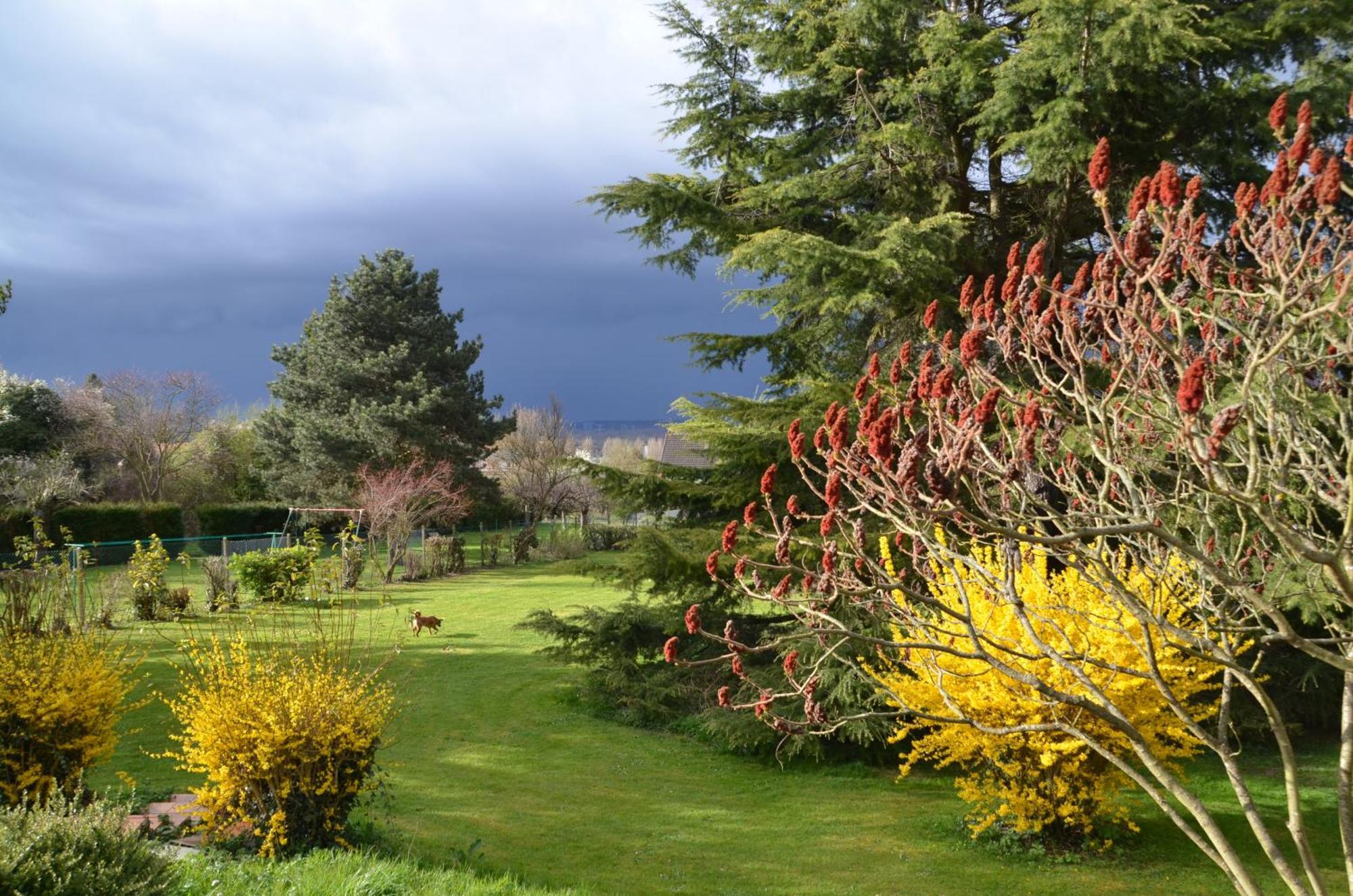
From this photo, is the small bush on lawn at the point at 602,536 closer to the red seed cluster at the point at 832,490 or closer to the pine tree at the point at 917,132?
the pine tree at the point at 917,132

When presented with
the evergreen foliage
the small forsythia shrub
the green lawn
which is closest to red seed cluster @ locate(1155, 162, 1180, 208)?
the green lawn

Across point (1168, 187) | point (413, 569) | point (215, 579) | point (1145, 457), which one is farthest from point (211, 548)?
point (1168, 187)

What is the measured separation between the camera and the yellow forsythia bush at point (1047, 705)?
5.28m

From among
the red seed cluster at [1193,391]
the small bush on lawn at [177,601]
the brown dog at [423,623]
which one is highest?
the red seed cluster at [1193,391]

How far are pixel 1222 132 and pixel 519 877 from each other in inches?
361

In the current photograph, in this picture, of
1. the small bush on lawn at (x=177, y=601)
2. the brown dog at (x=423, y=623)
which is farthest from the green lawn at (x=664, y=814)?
the small bush on lawn at (x=177, y=601)

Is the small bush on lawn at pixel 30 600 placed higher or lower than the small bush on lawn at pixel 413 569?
higher

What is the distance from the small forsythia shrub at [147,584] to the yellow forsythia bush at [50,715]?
954 centimetres

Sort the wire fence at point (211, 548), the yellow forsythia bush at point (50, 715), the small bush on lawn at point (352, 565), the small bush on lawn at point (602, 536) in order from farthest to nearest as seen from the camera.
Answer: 1. the small bush on lawn at point (602, 536)
2. the small bush on lawn at point (352, 565)
3. the wire fence at point (211, 548)
4. the yellow forsythia bush at point (50, 715)

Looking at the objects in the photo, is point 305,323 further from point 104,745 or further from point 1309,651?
point 1309,651

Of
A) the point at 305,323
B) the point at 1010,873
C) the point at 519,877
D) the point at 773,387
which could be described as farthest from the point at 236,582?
the point at 305,323

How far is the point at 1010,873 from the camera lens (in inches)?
235

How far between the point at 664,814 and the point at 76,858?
439 centimetres

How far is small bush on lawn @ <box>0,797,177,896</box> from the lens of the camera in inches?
136
